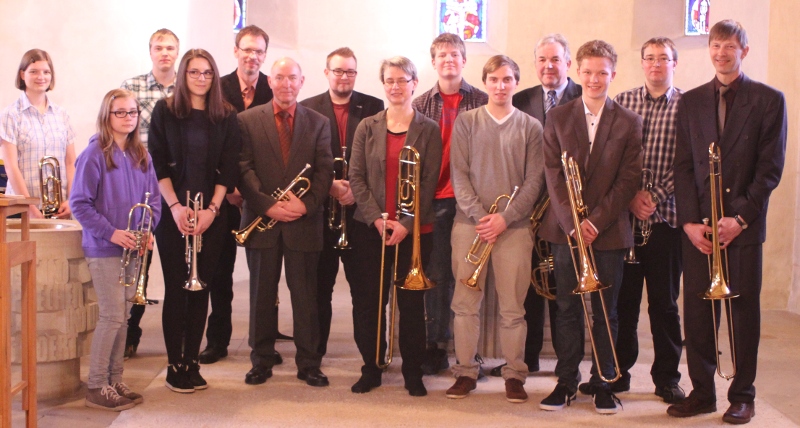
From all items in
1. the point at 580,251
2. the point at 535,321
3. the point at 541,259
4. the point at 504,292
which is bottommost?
the point at 535,321

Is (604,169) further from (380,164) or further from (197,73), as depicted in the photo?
(197,73)

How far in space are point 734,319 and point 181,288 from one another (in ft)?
9.58

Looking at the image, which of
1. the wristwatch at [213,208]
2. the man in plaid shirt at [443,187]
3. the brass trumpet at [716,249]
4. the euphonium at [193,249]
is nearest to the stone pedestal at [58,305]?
the euphonium at [193,249]

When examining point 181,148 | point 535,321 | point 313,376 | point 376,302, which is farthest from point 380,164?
point 535,321

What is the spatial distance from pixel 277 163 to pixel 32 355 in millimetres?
1737

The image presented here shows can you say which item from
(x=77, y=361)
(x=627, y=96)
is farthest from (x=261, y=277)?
(x=627, y=96)

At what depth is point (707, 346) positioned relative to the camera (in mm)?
4301

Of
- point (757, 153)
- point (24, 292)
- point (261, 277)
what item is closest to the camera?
point (24, 292)

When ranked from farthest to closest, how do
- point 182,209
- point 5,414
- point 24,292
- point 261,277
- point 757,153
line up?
1. point 261,277
2. point 182,209
3. point 757,153
4. point 24,292
5. point 5,414

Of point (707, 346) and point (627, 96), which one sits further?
point (627, 96)

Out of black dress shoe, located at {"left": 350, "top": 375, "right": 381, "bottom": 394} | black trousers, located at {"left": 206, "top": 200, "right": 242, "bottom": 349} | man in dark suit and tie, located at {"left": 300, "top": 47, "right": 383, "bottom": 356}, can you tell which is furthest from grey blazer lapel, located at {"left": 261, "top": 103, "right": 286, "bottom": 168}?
black dress shoe, located at {"left": 350, "top": 375, "right": 381, "bottom": 394}

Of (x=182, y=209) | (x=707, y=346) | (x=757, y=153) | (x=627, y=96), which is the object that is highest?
(x=627, y=96)

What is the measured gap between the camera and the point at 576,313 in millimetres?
4453

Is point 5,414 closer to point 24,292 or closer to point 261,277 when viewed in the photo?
point 24,292
